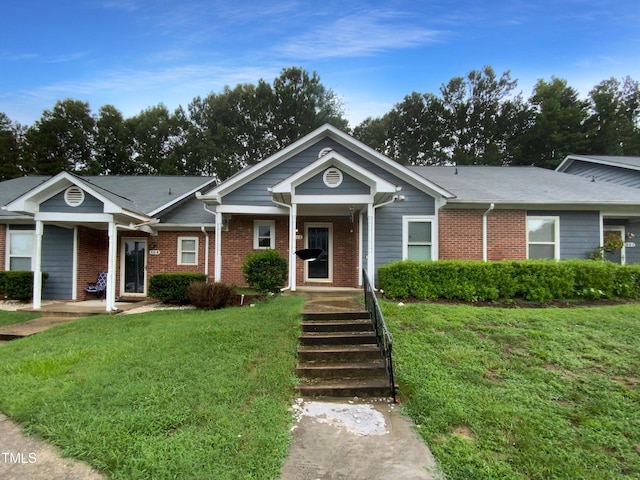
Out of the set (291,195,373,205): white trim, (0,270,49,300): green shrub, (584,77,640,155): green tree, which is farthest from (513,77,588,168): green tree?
(0,270,49,300): green shrub

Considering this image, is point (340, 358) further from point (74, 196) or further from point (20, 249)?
point (20, 249)

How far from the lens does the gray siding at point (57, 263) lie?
10961 millimetres

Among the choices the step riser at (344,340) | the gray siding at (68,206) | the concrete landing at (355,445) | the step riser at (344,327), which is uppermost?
the gray siding at (68,206)

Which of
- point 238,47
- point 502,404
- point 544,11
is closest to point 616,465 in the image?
point 502,404

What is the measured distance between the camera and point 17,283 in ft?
33.6

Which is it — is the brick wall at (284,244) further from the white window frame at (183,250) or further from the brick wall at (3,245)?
the brick wall at (3,245)

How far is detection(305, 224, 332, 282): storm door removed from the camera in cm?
1086

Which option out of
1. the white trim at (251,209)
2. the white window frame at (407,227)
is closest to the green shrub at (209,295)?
the white trim at (251,209)

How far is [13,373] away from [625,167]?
67.7ft

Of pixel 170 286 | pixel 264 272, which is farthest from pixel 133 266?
pixel 264 272

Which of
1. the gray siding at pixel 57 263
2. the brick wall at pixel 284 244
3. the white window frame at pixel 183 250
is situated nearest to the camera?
the brick wall at pixel 284 244

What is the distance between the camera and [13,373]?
4.51 metres

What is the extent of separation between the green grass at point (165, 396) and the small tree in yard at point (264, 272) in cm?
228

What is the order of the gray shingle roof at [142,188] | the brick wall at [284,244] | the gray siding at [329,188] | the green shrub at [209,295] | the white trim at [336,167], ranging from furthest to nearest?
the gray shingle roof at [142,188] → the brick wall at [284,244] → the gray siding at [329,188] → the green shrub at [209,295] → the white trim at [336,167]
